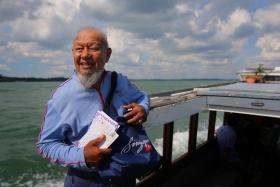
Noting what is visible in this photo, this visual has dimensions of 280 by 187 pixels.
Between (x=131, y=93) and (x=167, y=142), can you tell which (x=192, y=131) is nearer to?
(x=167, y=142)

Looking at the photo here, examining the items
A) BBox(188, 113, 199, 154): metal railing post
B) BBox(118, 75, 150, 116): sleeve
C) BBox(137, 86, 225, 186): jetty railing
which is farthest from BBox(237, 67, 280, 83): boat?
BBox(118, 75, 150, 116): sleeve

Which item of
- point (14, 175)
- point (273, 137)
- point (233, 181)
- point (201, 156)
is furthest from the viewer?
point (14, 175)

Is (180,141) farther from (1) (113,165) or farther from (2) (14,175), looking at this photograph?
(1) (113,165)

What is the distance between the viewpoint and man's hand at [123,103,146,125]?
1.83 m

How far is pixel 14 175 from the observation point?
35.9 feet

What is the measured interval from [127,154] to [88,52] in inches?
24.9

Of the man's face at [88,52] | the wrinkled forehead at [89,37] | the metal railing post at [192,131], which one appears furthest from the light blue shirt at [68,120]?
the metal railing post at [192,131]

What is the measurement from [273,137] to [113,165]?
5.06m

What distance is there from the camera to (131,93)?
199cm

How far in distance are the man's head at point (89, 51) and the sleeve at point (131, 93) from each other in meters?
0.20

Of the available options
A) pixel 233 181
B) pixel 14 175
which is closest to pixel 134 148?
pixel 233 181

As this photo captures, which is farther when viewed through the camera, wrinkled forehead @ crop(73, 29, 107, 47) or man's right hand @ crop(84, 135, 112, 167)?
wrinkled forehead @ crop(73, 29, 107, 47)

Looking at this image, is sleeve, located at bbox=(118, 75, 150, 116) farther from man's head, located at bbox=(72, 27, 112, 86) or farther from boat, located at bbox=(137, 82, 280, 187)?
boat, located at bbox=(137, 82, 280, 187)

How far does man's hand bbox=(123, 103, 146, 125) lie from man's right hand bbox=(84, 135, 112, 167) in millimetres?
246
